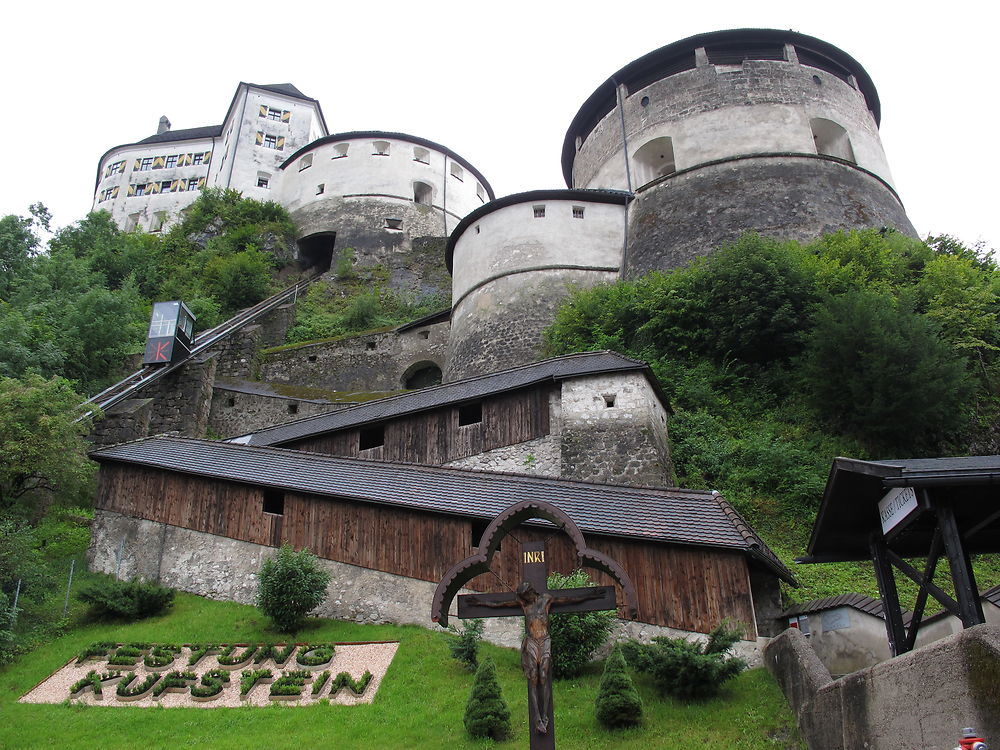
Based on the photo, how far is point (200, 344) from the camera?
23.7 m

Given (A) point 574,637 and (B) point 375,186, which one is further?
(B) point 375,186

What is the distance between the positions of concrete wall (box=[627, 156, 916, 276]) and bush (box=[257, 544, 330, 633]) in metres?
13.8

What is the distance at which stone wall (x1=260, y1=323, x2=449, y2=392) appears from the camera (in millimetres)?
25109

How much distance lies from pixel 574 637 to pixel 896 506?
14.5 ft

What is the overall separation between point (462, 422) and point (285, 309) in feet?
45.5

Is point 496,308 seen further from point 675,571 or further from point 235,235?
point 235,235

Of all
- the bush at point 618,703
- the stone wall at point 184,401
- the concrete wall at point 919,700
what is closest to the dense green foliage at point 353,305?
the stone wall at point 184,401

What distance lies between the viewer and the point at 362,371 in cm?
2530

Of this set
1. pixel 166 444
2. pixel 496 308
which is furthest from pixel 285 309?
pixel 166 444

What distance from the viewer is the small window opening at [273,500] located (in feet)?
44.4

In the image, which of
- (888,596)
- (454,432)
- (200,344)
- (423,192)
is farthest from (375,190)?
(888,596)

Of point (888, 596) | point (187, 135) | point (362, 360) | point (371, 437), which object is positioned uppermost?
point (187, 135)

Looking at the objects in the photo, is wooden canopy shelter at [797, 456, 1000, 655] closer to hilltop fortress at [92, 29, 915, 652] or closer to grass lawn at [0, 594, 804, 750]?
grass lawn at [0, 594, 804, 750]

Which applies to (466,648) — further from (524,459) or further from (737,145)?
(737,145)
